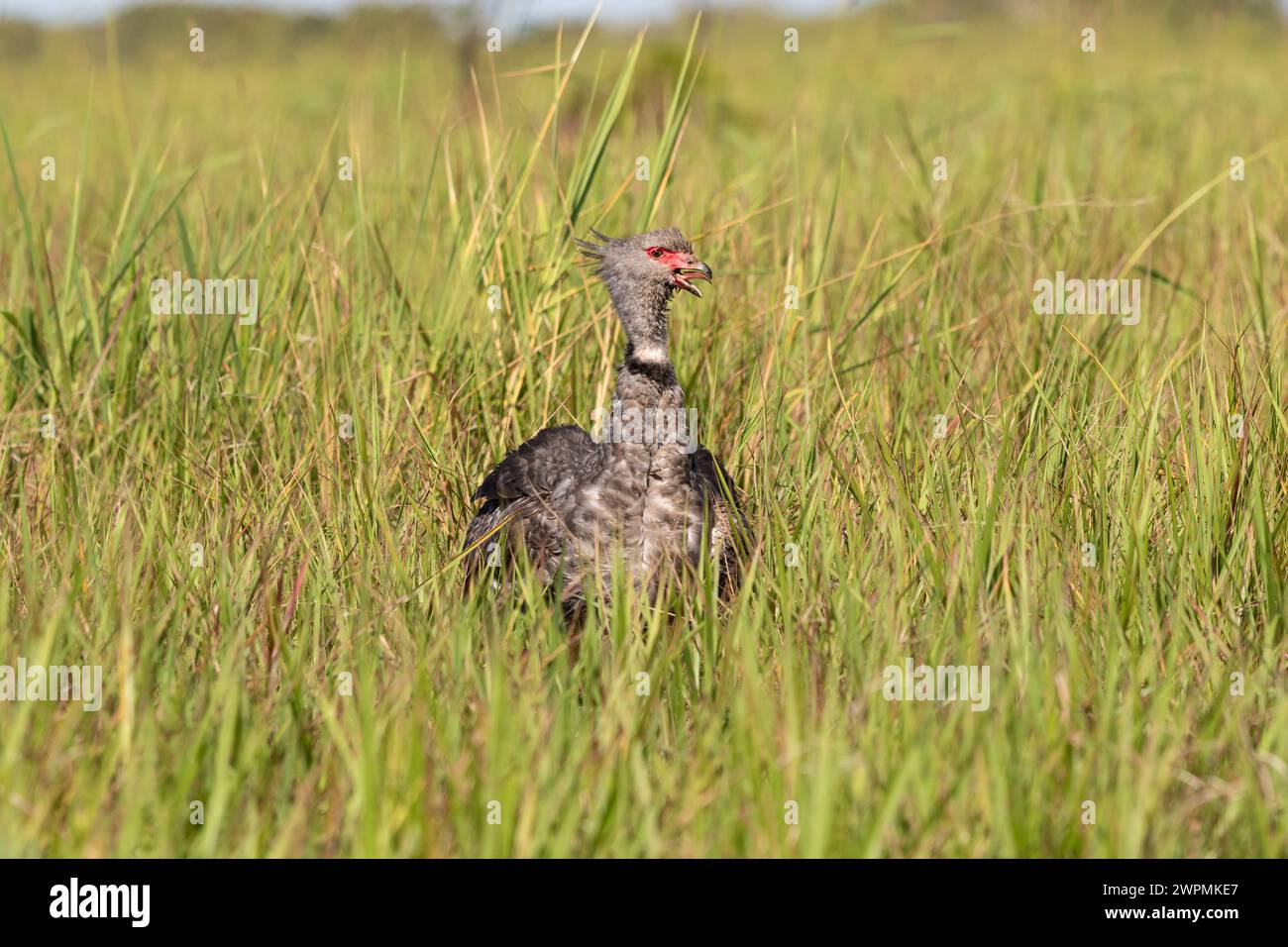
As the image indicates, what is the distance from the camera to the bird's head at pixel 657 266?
407 centimetres

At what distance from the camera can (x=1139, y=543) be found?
357 cm

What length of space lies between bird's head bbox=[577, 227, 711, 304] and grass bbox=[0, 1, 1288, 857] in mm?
501

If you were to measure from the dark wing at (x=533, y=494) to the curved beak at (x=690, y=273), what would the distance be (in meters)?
0.54

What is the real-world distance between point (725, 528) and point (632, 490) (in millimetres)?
289

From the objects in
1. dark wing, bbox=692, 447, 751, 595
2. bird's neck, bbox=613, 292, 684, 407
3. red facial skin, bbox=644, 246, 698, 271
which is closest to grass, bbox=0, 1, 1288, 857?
dark wing, bbox=692, 447, 751, 595

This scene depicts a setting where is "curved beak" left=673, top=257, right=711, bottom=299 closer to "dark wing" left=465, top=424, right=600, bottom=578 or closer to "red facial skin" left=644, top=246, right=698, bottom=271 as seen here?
"red facial skin" left=644, top=246, right=698, bottom=271

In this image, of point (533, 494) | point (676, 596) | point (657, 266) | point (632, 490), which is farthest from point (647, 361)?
point (676, 596)

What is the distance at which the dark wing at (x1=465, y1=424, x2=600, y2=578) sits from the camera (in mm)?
4004

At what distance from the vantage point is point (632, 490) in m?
Result: 3.94

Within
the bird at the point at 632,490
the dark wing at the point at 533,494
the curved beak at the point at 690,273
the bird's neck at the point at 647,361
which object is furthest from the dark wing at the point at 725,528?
the curved beak at the point at 690,273

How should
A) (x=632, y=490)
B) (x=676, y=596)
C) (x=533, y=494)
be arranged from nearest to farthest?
1. (x=676, y=596)
2. (x=632, y=490)
3. (x=533, y=494)

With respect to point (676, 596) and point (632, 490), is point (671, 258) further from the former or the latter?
point (676, 596)

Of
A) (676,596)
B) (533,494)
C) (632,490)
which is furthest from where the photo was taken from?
(533,494)

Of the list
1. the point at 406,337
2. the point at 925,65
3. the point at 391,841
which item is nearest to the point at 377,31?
the point at 925,65
